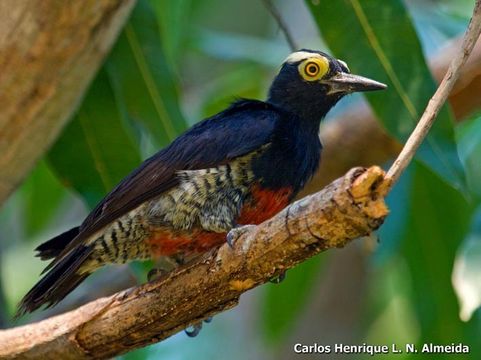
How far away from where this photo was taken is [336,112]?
18.6ft

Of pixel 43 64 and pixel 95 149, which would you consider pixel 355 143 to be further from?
pixel 43 64

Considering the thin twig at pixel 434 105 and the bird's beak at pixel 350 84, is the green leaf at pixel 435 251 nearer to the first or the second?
the bird's beak at pixel 350 84

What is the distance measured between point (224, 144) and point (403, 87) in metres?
0.79

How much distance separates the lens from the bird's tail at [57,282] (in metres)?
3.69

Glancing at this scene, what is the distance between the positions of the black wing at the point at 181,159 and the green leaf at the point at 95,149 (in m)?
0.70

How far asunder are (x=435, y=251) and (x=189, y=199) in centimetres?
193

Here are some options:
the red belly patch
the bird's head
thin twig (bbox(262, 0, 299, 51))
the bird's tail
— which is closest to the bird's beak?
the bird's head

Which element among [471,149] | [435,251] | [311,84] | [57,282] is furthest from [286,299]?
[57,282]

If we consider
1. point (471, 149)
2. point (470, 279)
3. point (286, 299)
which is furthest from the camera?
point (286, 299)

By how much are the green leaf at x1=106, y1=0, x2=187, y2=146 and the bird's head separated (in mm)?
523

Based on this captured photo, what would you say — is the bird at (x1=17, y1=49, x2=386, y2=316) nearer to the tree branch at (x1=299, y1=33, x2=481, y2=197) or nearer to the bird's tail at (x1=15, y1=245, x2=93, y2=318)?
the bird's tail at (x1=15, y1=245, x2=93, y2=318)

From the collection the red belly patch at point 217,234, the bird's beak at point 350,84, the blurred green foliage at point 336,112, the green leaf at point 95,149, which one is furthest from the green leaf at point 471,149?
the green leaf at point 95,149

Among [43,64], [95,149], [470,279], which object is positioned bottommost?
[470,279]

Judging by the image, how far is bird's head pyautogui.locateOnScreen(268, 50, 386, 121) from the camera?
13.4 ft
